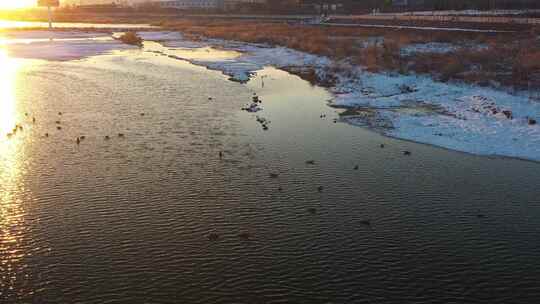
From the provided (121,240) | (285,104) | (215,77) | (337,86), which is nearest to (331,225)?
(121,240)

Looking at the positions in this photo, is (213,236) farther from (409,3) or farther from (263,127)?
(409,3)

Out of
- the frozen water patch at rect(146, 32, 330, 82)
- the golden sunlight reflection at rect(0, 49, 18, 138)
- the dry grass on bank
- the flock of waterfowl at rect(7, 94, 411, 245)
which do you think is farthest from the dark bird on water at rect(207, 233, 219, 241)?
the dry grass on bank

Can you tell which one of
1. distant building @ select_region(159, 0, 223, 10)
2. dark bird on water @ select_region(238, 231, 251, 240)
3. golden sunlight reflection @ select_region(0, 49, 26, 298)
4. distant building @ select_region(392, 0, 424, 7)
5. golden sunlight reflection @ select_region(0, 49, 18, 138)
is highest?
distant building @ select_region(159, 0, 223, 10)

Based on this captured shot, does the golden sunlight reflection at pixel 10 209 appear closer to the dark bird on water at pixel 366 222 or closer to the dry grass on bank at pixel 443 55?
the dark bird on water at pixel 366 222

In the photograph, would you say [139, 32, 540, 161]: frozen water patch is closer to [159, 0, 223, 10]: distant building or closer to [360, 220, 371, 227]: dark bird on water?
[360, 220, 371, 227]: dark bird on water

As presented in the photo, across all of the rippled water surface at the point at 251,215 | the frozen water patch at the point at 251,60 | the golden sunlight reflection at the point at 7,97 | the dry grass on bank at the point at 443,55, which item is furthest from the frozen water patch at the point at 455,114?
the golden sunlight reflection at the point at 7,97

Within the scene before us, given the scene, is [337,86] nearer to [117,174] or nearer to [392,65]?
[392,65]
